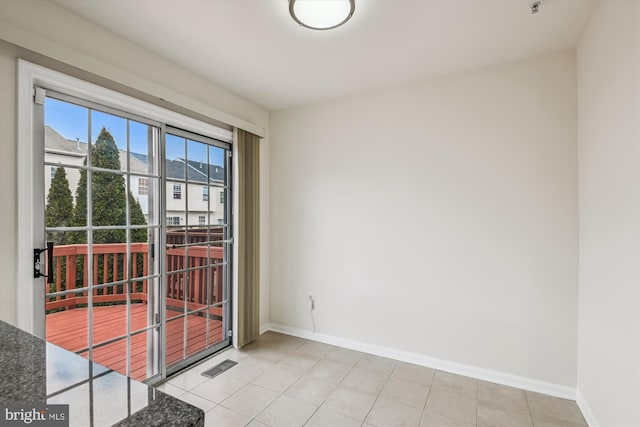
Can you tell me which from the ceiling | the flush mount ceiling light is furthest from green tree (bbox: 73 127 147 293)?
the flush mount ceiling light

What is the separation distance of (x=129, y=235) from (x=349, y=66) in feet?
7.45

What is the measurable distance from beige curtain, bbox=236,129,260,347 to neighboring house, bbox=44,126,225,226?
0.78 ft

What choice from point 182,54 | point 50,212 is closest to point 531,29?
point 182,54

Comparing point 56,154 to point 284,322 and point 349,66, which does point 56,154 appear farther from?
point 284,322

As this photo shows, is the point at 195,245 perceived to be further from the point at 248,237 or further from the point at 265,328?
the point at 265,328

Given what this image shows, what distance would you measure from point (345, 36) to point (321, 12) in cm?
42

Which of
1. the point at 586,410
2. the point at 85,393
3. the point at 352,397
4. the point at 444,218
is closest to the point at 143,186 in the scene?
the point at 85,393

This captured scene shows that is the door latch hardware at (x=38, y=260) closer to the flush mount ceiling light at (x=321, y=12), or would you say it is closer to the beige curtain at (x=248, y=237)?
the beige curtain at (x=248, y=237)

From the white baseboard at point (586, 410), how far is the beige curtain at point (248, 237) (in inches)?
112

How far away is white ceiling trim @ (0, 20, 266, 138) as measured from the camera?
5.43 feet

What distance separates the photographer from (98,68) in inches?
79.0

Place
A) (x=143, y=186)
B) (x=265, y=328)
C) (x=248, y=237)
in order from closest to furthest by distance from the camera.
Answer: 1. (x=143, y=186)
2. (x=248, y=237)
3. (x=265, y=328)

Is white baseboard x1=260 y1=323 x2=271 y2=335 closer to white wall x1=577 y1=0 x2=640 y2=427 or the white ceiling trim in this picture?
the white ceiling trim

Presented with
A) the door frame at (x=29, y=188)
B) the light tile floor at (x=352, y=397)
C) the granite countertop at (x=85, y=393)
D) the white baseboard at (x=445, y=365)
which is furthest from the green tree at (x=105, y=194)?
the white baseboard at (x=445, y=365)
